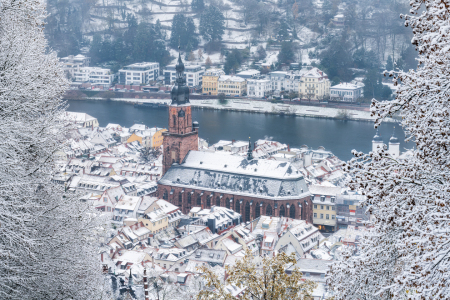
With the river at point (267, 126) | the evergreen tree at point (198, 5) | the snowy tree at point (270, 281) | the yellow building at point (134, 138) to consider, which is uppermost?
the evergreen tree at point (198, 5)

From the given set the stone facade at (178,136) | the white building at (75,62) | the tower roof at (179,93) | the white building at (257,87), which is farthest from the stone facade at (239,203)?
the white building at (75,62)

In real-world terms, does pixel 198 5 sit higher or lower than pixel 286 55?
higher

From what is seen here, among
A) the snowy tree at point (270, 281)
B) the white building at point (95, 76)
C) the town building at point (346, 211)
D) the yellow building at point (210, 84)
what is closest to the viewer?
the snowy tree at point (270, 281)

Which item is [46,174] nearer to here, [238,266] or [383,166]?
[238,266]

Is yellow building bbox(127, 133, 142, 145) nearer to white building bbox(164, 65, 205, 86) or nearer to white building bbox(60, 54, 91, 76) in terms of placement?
white building bbox(164, 65, 205, 86)

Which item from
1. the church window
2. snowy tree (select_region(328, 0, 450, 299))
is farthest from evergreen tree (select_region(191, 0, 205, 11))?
snowy tree (select_region(328, 0, 450, 299))

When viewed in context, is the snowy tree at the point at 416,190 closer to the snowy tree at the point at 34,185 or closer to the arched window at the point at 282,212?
the snowy tree at the point at 34,185

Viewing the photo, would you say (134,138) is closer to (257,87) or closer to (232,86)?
(257,87)

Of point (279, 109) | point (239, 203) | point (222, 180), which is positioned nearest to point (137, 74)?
point (279, 109)
